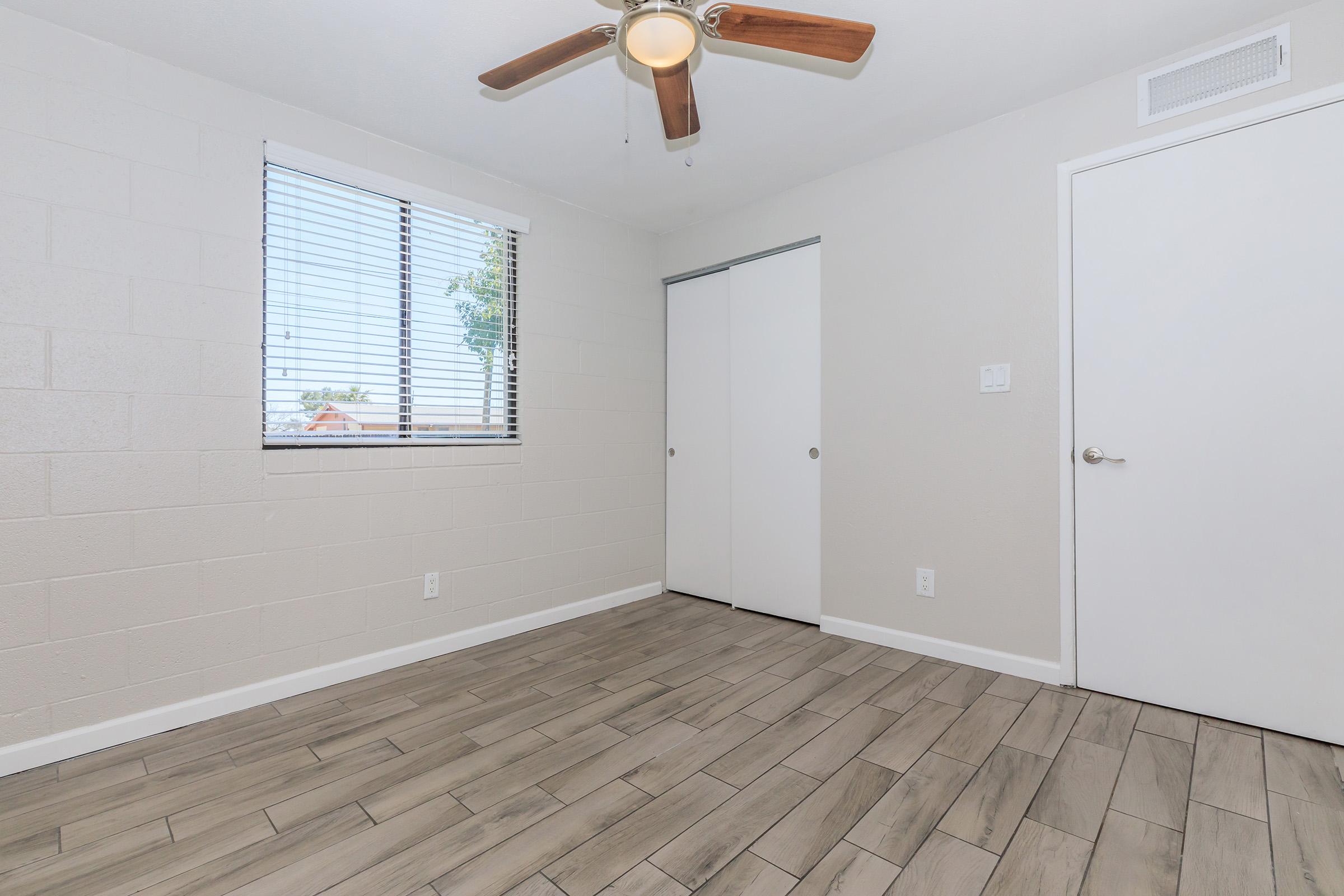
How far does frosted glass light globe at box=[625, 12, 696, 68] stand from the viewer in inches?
58.1

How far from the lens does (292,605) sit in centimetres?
256

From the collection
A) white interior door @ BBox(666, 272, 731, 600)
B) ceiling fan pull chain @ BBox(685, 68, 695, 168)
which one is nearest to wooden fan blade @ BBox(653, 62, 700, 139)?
ceiling fan pull chain @ BBox(685, 68, 695, 168)

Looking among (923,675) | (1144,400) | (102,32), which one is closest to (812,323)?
(1144,400)

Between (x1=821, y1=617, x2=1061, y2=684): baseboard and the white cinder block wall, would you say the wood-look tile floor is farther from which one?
the white cinder block wall

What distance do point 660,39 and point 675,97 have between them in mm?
431

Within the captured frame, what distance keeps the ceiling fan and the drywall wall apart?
4.50ft

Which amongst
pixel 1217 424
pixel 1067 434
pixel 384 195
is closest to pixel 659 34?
pixel 384 195

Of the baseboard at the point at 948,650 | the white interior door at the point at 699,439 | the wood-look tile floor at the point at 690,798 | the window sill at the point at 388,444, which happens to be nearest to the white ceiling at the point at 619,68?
the white interior door at the point at 699,439

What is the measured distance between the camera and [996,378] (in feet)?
8.92

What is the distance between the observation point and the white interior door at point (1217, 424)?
6.77ft

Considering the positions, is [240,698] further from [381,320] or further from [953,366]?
[953,366]

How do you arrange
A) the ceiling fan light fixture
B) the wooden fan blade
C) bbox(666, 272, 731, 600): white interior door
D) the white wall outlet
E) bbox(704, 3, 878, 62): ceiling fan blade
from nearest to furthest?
the ceiling fan light fixture
bbox(704, 3, 878, 62): ceiling fan blade
the wooden fan blade
the white wall outlet
bbox(666, 272, 731, 600): white interior door

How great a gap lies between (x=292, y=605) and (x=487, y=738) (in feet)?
3.52

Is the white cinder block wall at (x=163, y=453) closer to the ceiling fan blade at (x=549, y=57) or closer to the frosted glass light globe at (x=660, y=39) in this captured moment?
the ceiling fan blade at (x=549, y=57)
